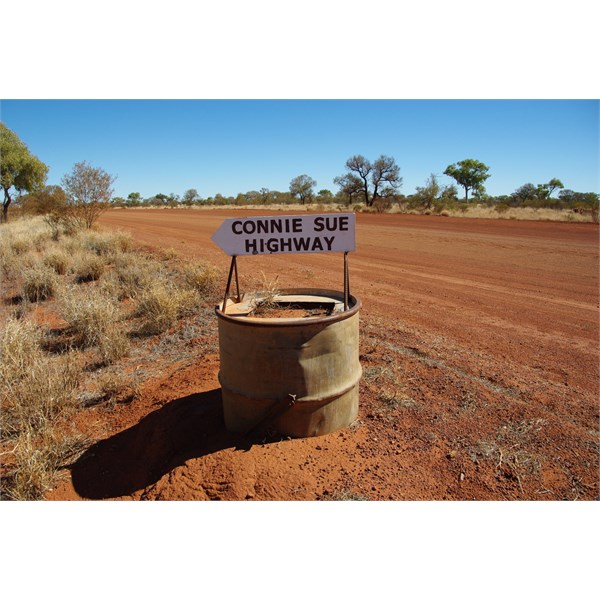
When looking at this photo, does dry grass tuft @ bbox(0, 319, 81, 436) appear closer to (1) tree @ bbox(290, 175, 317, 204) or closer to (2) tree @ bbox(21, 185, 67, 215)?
(2) tree @ bbox(21, 185, 67, 215)

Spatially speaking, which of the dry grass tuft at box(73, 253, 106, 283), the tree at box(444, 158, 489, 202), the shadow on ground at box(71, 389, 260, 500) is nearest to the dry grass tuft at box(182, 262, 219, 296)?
the dry grass tuft at box(73, 253, 106, 283)

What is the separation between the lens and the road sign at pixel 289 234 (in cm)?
342

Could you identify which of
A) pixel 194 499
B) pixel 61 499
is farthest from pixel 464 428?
pixel 61 499

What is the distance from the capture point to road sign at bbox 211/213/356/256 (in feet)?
11.2

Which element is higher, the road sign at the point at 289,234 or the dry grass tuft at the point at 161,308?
the road sign at the point at 289,234

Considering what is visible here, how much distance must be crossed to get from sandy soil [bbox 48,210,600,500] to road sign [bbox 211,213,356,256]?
1443mm

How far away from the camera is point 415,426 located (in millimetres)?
3879

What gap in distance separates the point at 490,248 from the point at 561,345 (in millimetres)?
9551

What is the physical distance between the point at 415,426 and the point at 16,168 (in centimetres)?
3382

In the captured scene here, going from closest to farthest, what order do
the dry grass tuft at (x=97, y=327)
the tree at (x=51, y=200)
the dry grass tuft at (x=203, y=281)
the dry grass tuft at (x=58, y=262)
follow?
1. the dry grass tuft at (x=97, y=327)
2. the dry grass tuft at (x=203, y=281)
3. the dry grass tuft at (x=58, y=262)
4. the tree at (x=51, y=200)

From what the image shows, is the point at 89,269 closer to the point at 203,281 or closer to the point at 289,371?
the point at 203,281

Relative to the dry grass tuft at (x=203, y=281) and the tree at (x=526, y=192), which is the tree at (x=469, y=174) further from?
the dry grass tuft at (x=203, y=281)

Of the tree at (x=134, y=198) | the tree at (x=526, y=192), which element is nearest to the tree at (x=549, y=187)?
the tree at (x=526, y=192)

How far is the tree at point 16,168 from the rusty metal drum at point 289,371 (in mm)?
30534
